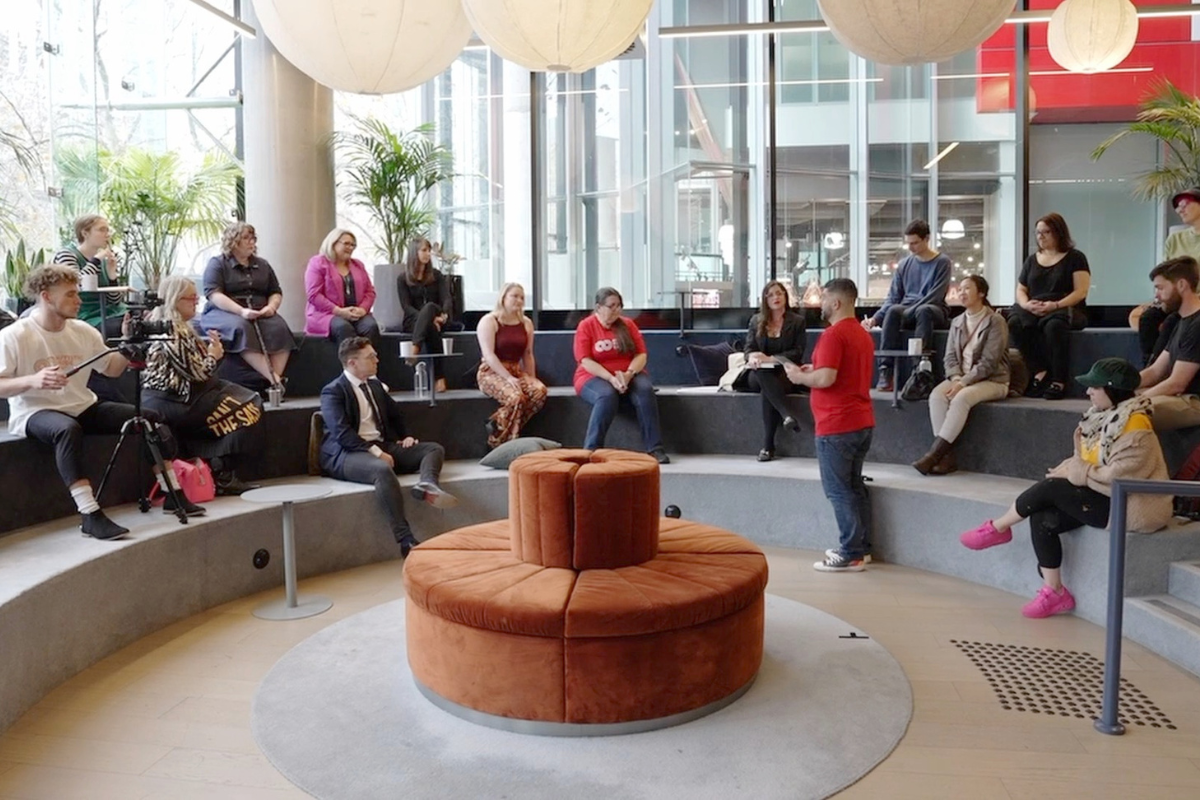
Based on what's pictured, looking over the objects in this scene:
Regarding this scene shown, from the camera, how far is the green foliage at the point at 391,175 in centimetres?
786

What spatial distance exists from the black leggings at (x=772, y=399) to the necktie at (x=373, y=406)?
99.3 inches

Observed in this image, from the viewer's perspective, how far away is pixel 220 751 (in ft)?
10.3

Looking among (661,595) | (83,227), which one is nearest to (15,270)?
(83,227)

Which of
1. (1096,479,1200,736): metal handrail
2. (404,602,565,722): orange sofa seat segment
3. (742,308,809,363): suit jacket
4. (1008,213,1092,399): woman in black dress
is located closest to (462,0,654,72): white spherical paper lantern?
(404,602,565,722): orange sofa seat segment

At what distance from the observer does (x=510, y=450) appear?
20.2ft

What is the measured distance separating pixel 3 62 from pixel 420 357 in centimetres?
321

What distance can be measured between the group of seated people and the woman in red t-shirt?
13 millimetres

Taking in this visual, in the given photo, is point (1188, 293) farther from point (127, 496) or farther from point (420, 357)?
point (127, 496)

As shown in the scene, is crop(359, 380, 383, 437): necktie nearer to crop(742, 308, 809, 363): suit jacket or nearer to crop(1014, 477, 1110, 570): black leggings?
crop(742, 308, 809, 363): suit jacket

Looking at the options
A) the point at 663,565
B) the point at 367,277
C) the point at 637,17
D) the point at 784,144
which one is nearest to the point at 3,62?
the point at 367,277

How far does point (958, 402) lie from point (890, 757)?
321 centimetres

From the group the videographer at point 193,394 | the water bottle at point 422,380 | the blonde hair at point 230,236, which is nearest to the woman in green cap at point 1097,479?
the water bottle at point 422,380

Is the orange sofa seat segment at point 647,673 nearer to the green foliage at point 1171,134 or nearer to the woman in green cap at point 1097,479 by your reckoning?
the woman in green cap at point 1097,479

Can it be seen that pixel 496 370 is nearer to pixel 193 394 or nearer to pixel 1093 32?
pixel 193 394
